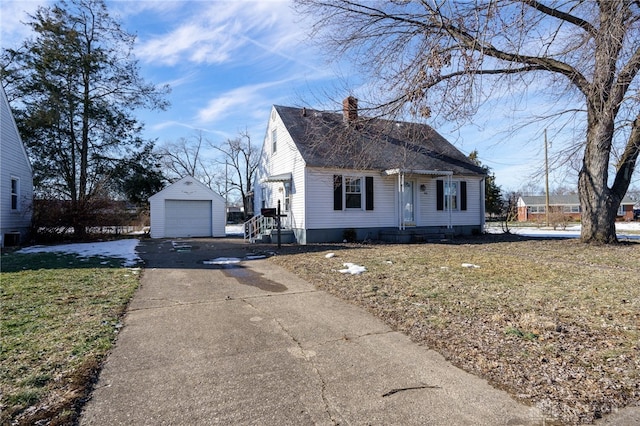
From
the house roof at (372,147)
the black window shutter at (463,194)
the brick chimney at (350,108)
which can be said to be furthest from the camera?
the black window shutter at (463,194)

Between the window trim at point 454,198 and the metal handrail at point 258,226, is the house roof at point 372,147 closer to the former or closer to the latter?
the window trim at point 454,198

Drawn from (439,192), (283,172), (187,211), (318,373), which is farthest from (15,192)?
(439,192)

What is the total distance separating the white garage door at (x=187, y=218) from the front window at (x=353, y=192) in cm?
904

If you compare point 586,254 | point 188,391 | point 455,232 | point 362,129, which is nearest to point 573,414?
point 188,391

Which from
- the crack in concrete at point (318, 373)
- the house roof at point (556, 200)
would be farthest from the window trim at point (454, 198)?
the house roof at point (556, 200)

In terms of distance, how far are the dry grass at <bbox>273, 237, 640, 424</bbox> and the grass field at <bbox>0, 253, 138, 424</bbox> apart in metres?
3.00

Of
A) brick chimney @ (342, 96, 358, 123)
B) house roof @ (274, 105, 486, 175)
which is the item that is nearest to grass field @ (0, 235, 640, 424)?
house roof @ (274, 105, 486, 175)

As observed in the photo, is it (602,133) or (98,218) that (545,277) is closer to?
(602,133)

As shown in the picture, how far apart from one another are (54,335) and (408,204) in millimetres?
14057

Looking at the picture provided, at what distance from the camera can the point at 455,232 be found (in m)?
16.8

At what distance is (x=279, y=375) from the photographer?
290cm

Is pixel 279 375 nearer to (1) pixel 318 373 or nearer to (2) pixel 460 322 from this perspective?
(1) pixel 318 373

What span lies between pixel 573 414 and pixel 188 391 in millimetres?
2607

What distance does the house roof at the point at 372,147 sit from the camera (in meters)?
7.72
